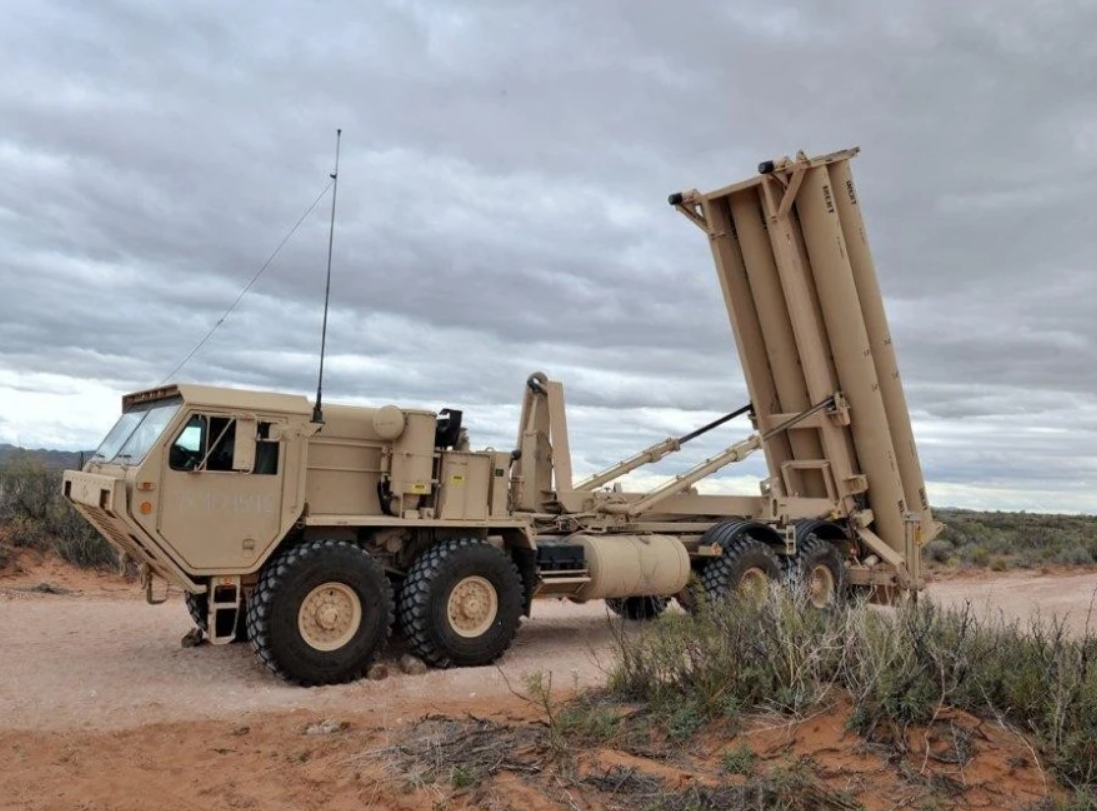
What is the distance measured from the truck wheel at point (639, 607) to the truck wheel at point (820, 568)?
68.5 inches

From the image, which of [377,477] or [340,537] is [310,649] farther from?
[377,477]

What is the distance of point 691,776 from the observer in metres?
5.01

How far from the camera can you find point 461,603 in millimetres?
9469

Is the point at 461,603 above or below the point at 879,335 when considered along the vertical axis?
below

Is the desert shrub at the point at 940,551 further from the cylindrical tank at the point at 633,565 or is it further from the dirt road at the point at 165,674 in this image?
the cylindrical tank at the point at 633,565

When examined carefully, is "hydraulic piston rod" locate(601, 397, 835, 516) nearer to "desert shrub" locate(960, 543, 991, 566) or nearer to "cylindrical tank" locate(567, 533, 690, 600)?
"cylindrical tank" locate(567, 533, 690, 600)

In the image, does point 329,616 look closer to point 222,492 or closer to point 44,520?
point 222,492

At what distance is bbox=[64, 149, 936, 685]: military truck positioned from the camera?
8352mm

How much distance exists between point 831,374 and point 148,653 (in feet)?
29.0

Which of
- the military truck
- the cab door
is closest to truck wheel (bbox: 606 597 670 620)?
the military truck

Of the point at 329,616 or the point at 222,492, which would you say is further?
the point at 329,616

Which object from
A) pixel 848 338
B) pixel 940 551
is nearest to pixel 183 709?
pixel 848 338

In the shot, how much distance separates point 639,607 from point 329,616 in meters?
5.50

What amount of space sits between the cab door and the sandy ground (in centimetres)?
119
